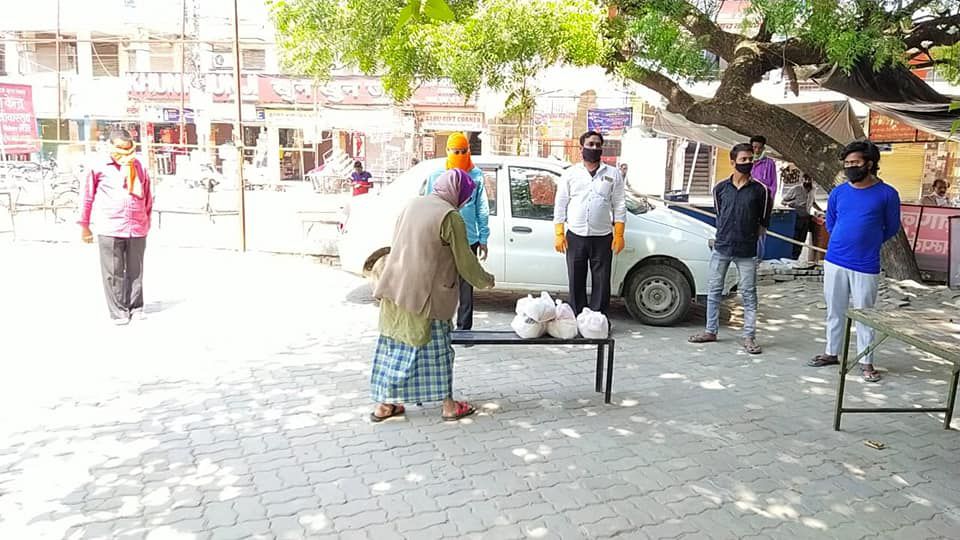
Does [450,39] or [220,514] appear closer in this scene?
[220,514]

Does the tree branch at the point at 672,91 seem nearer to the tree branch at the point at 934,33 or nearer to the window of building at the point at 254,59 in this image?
the tree branch at the point at 934,33

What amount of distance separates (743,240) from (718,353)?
3.36ft

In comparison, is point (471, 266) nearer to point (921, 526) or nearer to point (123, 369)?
point (921, 526)

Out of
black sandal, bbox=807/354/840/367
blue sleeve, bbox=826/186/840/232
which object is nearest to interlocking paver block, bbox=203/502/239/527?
black sandal, bbox=807/354/840/367

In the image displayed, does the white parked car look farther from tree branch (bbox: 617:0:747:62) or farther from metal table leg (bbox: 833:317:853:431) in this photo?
metal table leg (bbox: 833:317:853:431)

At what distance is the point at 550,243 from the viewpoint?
24.7 ft

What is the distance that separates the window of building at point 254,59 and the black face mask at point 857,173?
84.3 ft

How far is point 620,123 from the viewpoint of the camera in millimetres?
21609

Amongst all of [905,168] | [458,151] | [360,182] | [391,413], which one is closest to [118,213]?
[458,151]

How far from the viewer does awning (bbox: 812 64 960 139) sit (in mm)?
10469

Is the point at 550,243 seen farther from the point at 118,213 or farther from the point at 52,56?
the point at 52,56

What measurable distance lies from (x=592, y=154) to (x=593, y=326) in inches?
78.6

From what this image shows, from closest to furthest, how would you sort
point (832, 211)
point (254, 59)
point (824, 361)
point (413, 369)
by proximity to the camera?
point (413, 369) → point (832, 211) → point (824, 361) → point (254, 59)

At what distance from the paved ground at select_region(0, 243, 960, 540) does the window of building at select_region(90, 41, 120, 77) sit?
974 inches
